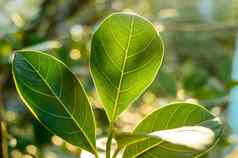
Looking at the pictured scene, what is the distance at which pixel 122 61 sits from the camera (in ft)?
1.34

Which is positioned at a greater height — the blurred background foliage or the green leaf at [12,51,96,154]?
the green leaf at [12,51,96,154]

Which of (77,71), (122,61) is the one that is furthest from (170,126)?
(77,71)

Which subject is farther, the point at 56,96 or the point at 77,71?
the point at 77,71

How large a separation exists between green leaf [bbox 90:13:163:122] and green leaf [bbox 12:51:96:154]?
2cm

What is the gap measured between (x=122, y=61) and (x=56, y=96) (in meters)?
0.06

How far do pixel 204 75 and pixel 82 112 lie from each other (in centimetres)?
63

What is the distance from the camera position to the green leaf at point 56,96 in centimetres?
40

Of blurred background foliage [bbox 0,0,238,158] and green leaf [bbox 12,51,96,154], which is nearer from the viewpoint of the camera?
green leaf [bbox 12,51,96,154]

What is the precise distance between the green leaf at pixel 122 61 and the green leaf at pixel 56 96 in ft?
0.07

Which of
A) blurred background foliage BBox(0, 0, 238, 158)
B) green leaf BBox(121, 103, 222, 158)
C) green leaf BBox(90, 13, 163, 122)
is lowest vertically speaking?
blurred background foliage BBox(0, 0, 238, 158)

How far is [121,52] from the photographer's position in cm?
41

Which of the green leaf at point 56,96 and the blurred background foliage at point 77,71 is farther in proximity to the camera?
the blurred background foliage at point 77,71

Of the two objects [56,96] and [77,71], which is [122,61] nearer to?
[56,96]

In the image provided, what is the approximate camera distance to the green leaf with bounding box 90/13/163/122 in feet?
1.30
